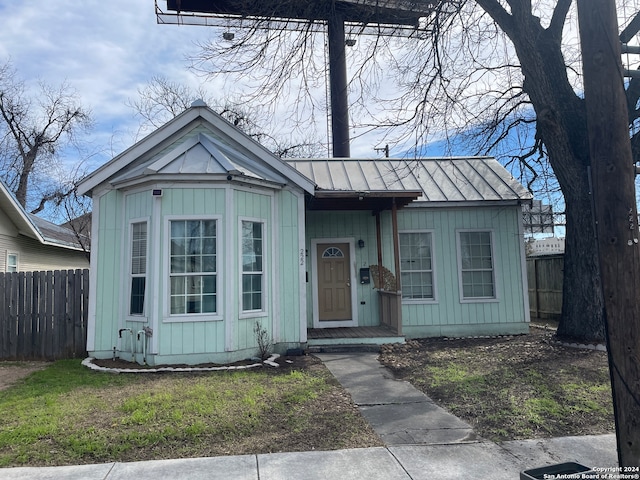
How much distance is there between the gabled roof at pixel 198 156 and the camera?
8.05 m

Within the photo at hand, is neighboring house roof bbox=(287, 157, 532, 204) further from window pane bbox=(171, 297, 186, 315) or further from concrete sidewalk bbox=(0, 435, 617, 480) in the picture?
concrete sidewalk bbox=(0, 435, 617, 480)

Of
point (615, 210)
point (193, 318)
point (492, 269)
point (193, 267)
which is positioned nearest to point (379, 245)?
point (492, 269)

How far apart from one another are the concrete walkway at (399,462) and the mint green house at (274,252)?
13.1 feet

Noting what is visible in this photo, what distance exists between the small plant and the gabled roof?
279 cm

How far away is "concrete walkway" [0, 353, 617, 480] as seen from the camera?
3646mm

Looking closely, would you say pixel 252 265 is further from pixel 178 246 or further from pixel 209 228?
pixel 178 246

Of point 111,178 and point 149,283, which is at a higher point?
point 111,178

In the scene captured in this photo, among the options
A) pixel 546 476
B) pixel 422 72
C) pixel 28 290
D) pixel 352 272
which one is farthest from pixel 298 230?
pixel 546 476

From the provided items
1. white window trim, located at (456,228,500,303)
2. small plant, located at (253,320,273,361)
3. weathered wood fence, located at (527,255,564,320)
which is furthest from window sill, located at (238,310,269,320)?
weathered wood fence, located at (527,255,564,320)

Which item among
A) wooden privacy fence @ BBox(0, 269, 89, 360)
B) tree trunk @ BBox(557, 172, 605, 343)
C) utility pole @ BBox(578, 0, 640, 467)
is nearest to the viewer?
utility pole @ BBox(578, 0, 640, 467)

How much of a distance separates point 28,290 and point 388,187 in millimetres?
8336

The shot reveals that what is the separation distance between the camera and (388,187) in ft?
36.6

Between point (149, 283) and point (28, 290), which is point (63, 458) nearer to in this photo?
point (149, 283)

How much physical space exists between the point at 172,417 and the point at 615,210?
4724mm
